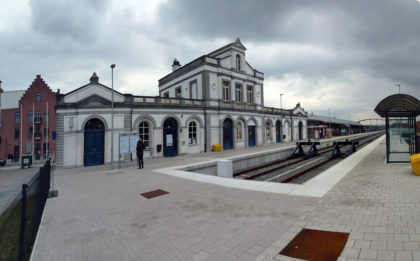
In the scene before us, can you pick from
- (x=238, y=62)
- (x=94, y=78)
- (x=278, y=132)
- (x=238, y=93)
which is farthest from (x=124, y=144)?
(x=278, y=132)

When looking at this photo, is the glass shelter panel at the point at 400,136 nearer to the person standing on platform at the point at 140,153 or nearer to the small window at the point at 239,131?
the person standing on platform at the point at 140,153

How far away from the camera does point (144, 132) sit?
696 inches

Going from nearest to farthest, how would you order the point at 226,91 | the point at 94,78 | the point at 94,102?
the point at 94,102
the point at 94,78
the point at 226,91

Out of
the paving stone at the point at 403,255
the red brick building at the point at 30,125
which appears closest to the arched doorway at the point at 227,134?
the paving stone at the point at 403,255

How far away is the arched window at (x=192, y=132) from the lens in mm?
20797

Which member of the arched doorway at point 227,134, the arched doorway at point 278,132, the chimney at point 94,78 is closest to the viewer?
the chimney at point 94,78

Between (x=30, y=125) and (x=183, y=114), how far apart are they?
116 ft

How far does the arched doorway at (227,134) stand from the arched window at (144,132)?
390 inches

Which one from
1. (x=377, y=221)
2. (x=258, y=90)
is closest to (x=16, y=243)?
(x=377, y=221)

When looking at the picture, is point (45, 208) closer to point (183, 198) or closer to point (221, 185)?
point (183, 198)

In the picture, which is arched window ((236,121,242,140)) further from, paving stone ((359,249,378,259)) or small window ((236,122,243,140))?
paving stone ((359,249,378,259))

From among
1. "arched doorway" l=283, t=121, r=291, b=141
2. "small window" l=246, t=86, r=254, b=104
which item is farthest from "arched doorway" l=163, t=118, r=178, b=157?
"arched doorway" l=283, t=121, r=291, b=141

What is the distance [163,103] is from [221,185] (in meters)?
13.2

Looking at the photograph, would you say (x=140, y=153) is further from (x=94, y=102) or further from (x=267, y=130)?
(x=267, y=130)
